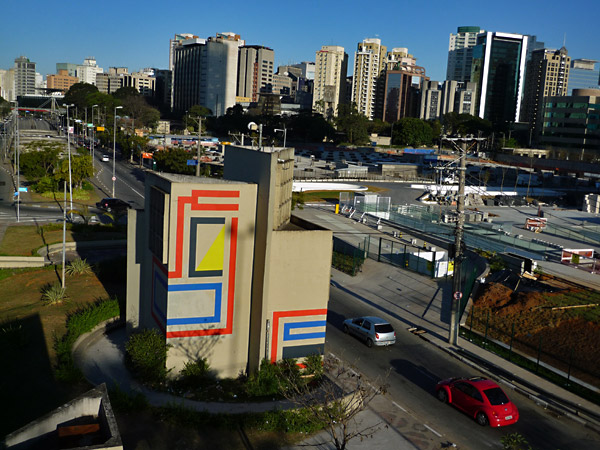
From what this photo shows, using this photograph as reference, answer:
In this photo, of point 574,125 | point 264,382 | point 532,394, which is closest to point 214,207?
point 264,382

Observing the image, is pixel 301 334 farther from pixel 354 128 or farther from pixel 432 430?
pixel 354 128

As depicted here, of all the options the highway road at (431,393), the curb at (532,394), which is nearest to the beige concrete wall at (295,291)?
the highway road at (431,393)

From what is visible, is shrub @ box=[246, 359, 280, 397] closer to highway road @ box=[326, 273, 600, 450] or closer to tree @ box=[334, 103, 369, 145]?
highway road @ box=[326, 273, 600, 450]

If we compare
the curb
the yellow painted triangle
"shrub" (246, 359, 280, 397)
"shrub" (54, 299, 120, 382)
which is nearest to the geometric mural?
the yellow painted triangle

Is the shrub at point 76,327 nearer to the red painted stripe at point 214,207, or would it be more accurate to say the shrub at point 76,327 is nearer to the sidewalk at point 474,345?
the red painted stripe at point 214,207

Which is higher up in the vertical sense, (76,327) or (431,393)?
(76,327)

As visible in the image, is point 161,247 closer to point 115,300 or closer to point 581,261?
point 115,300
